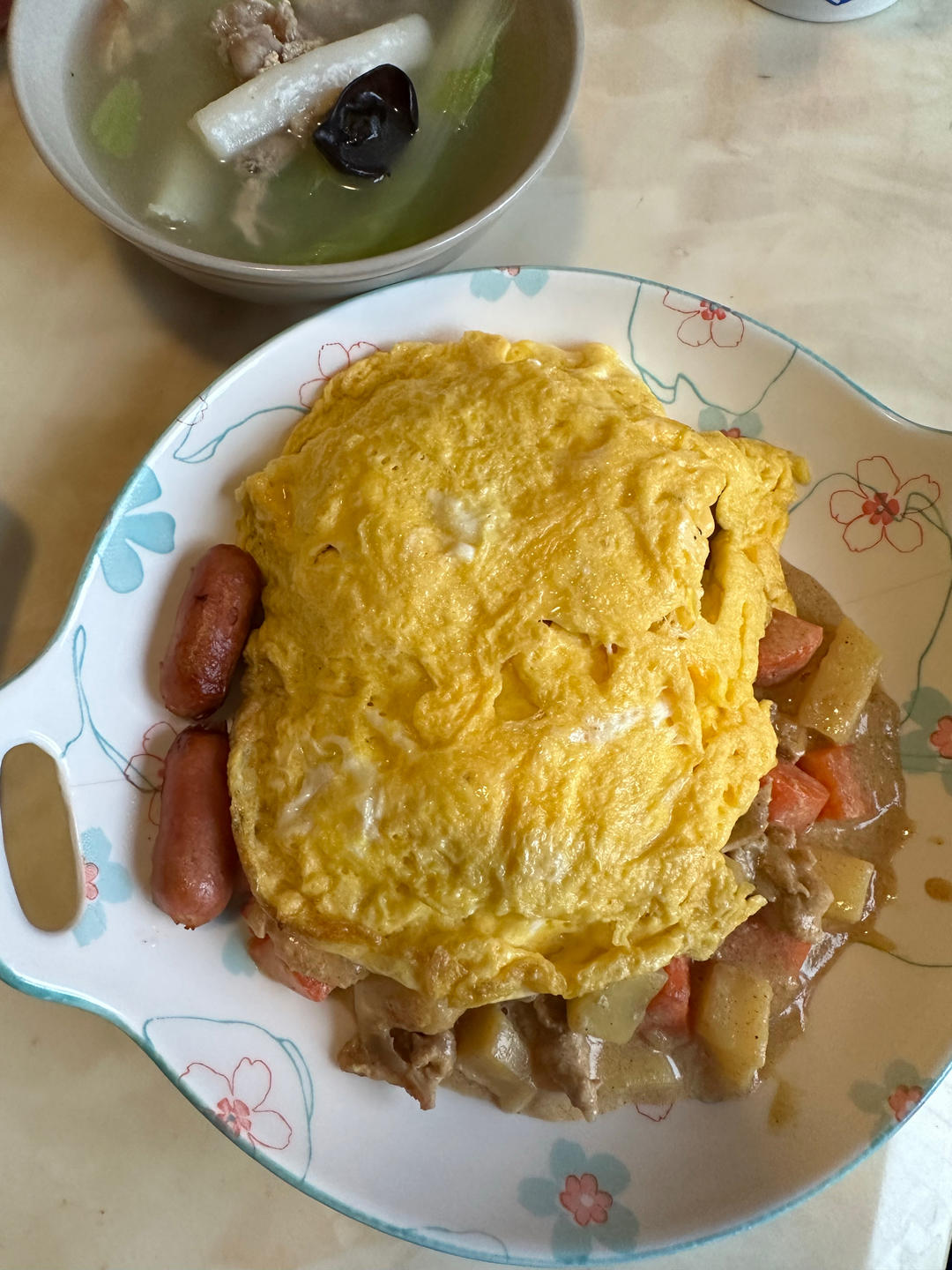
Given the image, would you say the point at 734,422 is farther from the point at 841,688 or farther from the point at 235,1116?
the point at 235,1116

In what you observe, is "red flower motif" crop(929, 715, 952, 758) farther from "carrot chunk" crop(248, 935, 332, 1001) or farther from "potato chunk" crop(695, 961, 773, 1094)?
"carrot chunk" crop(248, 935, 332, 1001)

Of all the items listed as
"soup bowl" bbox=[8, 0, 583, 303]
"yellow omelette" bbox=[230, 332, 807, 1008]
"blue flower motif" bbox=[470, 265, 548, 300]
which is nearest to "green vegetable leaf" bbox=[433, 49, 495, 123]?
"soup bowl" bbox=[8, 0, 583, 303]

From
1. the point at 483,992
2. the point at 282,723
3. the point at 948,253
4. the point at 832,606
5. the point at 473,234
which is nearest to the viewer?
the point at 483,992

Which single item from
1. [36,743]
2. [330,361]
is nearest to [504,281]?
[330,361]

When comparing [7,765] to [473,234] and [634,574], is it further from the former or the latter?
[473,234]

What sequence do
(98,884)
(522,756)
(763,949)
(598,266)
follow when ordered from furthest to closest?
(598,266) < (763,949) < (98,884) < (522,756)

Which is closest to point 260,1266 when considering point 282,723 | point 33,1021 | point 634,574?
point 33,1021

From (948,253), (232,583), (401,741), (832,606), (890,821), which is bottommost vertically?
(890,821)
